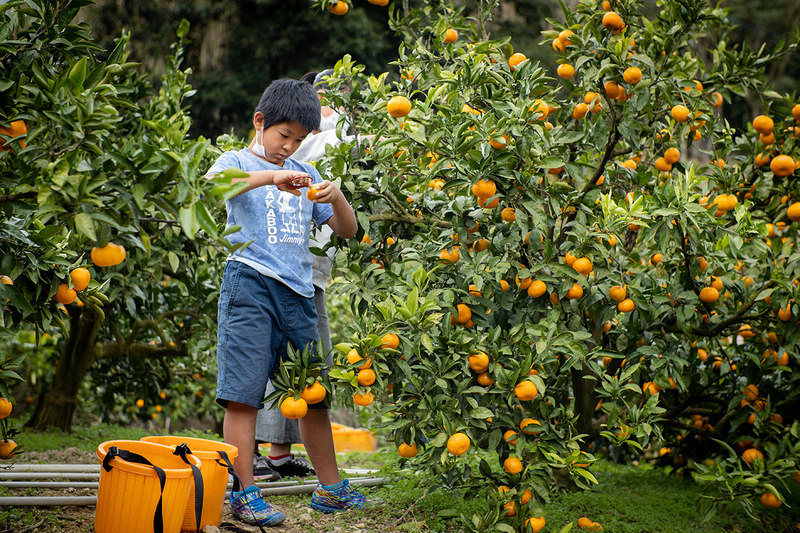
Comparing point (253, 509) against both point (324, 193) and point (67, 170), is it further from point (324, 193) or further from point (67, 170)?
point (67, 170)

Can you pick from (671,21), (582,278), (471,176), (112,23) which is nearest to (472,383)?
(582,278)

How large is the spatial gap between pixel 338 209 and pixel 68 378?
8.41ft

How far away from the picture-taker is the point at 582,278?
204 centimetres

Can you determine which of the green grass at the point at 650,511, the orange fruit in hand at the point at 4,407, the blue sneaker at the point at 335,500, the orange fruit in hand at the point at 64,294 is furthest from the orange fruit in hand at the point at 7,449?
the green grass at the point at 650,511

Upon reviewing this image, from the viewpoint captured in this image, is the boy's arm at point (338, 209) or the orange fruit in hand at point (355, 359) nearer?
the orange fruit in hand at point (355, 359)

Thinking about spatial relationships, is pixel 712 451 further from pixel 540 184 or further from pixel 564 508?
pixel 540 184

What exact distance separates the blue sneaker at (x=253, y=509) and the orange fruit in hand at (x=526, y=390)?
2.92 feet

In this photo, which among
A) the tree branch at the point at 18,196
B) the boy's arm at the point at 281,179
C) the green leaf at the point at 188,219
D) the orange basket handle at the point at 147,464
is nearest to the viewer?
the green leaf at the point at 188,219

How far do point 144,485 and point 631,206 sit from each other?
1694mm

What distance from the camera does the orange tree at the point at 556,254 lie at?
1923 mm

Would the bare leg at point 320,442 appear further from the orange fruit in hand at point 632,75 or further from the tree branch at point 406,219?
the orange fruit in hand at point 632,75

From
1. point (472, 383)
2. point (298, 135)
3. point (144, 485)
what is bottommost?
point (144, 485)

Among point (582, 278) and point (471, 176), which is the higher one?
point (471, 176)

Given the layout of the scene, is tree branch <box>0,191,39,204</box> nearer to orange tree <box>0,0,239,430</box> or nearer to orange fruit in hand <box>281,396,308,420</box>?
orange tree <box>0,0,239,430</box>
